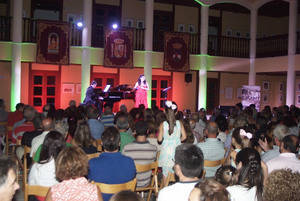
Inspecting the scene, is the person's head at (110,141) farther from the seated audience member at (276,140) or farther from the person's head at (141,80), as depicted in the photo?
the person's head at (141,80)

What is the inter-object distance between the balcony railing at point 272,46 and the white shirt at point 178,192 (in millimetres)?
13316

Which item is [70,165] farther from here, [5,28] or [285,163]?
[5,28]

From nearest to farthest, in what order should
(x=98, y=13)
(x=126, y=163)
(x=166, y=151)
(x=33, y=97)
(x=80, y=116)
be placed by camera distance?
(x=126, y=163) → (x=166, y=151) → (x=80, y=116) → (x=33, y=97) → (x=98, y=13)

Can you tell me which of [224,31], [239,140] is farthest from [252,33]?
[239,140]

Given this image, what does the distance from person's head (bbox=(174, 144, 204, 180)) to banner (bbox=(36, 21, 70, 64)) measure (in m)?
10.3

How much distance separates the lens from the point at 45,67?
14398 mm

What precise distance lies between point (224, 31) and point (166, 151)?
14378 mm

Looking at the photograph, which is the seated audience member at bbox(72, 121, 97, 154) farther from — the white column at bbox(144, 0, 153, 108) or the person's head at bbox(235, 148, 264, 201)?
the white column at bbox(144, 0, 153, 108)

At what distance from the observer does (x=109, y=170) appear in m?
3.29

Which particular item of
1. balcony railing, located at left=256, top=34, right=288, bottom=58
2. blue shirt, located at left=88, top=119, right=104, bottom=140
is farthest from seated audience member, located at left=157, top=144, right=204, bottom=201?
balcony railing, located at left=256, top=34, right=288, bottom=58

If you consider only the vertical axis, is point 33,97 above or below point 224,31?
below

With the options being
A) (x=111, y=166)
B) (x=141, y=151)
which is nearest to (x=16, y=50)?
(x=141, y=151)

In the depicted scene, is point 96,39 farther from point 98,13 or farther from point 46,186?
point 46,186

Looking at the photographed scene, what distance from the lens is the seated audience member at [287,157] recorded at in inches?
137
